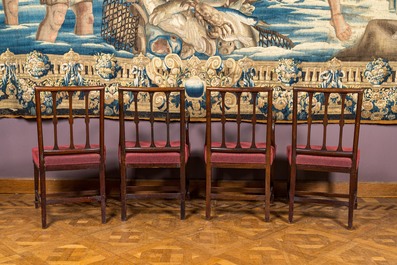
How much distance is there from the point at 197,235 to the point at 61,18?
2221mm

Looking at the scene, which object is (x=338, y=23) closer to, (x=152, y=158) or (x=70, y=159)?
(x=152, y=158)

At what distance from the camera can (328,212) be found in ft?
12.7

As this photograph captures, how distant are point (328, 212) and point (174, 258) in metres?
1.50

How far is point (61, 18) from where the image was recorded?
13.7 ft

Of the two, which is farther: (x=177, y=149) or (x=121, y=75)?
(x=121, y=75)

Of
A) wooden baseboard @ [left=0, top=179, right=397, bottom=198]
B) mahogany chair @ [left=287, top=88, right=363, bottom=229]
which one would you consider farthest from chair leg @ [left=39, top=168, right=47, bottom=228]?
mahogany chair @ [left=287, top=88, right=363, bottom=229]

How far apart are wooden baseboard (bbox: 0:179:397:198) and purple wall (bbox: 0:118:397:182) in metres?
0.05

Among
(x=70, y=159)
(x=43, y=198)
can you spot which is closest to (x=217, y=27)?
(x=70, y=159)

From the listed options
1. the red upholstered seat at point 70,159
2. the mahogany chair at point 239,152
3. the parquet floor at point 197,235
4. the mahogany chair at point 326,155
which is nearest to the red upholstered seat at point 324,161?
the mahogany chair at point 326,155

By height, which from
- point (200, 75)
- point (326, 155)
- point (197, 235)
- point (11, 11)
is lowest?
point (197, 235)

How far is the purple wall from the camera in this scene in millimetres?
4285

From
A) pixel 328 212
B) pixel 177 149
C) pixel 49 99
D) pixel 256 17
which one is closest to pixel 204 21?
pixel 256 17

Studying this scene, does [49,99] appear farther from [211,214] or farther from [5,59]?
[211,214]

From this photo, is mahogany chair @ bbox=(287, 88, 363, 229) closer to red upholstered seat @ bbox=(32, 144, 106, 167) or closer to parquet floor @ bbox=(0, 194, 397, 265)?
parquet floor @ bbox=(0, 194, 397, 265)
